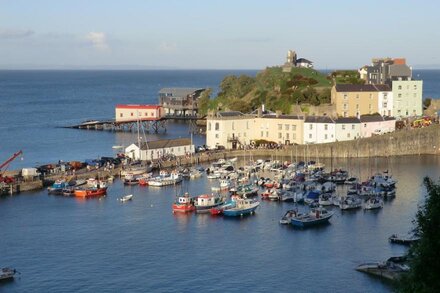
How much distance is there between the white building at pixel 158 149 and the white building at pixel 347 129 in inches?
370

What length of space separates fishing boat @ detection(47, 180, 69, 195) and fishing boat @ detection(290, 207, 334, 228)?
12.8 m

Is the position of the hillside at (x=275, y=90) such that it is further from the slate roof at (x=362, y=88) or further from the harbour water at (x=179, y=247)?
the harbour water at (x=179, y=247)

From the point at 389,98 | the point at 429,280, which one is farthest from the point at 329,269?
the point at 389,98

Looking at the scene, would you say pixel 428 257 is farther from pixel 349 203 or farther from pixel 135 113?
pixel 135 113

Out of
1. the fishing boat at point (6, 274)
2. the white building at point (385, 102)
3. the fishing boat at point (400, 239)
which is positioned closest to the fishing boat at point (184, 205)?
the fishing boat at point (400, 239)

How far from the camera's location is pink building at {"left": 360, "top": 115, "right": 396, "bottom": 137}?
4894 cm

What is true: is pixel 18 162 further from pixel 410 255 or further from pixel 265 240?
pixel 410 255

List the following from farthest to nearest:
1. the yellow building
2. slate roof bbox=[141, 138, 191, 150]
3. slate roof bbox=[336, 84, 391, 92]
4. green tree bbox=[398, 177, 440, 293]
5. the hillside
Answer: the hillside, slate roof bbox=[336, 84, 391, 92], the yellow building, slate roof bbox=[141, 138, 191, 150], green tree bbox=[398, 177, 440, 293]

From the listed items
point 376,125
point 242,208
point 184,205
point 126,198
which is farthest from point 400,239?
point 376,125

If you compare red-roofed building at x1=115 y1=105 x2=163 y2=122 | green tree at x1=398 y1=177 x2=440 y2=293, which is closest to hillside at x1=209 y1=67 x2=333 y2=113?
red-roofed building at x1=115 y1=105 x2=163 y2=122

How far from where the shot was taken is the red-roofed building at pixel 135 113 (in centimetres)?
6856

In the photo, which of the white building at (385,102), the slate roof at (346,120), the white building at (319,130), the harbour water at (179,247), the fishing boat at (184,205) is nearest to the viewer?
the harbour water at (179,247)

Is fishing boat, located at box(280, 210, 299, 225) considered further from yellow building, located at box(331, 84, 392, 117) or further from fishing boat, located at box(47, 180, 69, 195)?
yellow building, located at box(331, 84, 392, 117)

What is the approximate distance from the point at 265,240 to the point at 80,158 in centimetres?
2286
